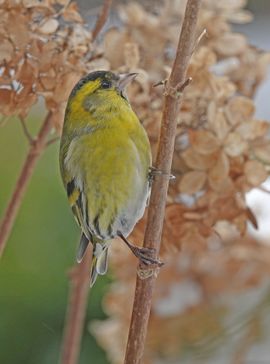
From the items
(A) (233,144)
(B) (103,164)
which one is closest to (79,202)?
(B) (103,164)

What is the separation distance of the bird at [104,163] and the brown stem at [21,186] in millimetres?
32

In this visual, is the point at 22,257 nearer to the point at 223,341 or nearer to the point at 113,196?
the point at 223,341

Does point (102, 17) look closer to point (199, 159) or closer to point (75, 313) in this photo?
point (199, 159)

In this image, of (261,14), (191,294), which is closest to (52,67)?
(191,294)

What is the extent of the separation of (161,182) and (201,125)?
133 mm

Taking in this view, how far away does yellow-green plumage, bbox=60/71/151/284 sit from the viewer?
2.54ft

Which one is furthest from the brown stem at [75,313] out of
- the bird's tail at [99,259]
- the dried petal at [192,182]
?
the dried petal at [192,182]

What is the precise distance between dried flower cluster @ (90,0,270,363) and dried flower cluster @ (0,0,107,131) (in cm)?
6

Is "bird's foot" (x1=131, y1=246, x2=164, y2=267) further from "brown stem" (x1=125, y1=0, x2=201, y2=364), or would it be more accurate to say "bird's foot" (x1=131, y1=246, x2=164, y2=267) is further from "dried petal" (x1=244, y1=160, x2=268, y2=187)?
"dried petal" (x1=244, y1=160, x2=268, y2=187)

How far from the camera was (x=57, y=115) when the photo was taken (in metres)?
0.74

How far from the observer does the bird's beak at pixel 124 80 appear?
2.44 ft

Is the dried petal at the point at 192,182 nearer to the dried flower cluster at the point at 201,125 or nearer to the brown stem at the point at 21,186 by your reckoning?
the dried flower cluster at the point at 201,125

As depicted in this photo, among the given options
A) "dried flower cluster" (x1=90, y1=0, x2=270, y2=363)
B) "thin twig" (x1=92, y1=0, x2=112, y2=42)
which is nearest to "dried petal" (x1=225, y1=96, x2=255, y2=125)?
"dried flower cluster" (x1=90, y1=0, x2=270, y2=363)

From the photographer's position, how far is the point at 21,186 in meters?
0.74
